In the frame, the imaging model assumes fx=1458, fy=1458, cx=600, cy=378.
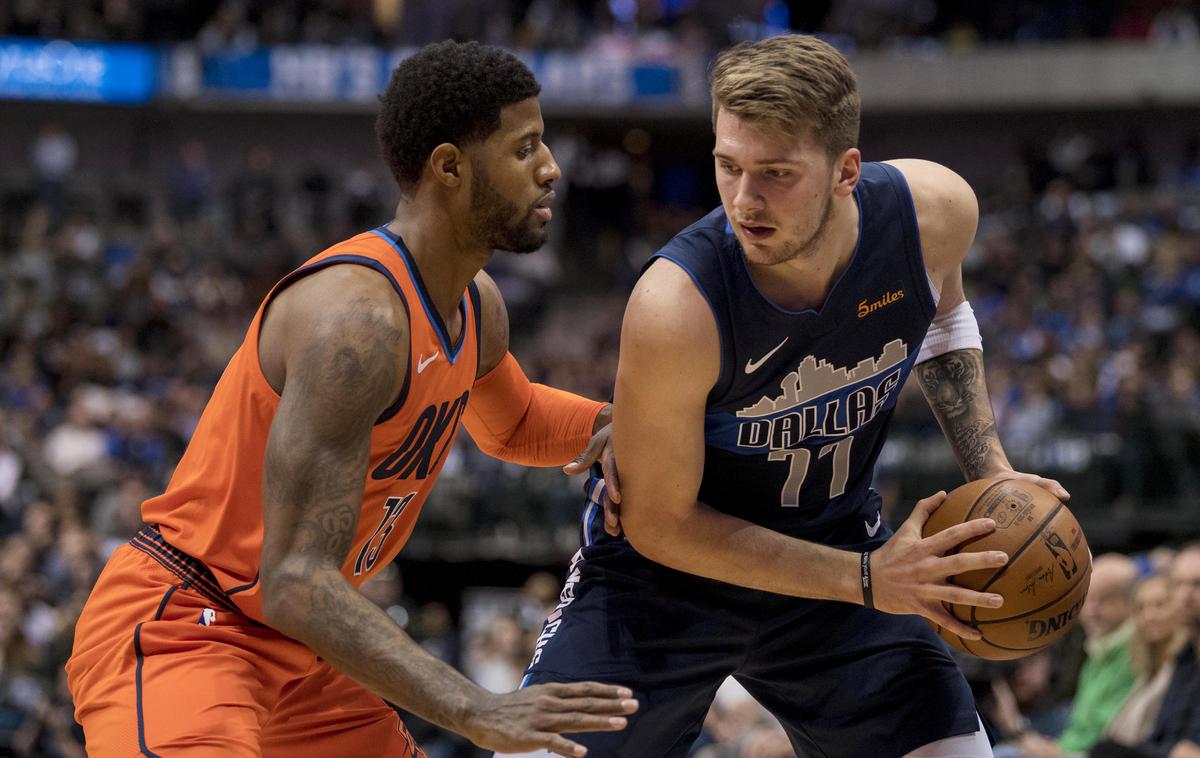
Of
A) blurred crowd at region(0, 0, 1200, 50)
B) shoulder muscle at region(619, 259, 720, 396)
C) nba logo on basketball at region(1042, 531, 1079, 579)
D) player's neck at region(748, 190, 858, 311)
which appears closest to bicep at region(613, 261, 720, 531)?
shoulder muscle at region(619, 259, 720, 396)

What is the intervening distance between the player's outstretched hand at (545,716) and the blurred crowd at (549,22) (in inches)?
794

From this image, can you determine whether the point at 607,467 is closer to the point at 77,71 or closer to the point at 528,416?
the point at 528,416

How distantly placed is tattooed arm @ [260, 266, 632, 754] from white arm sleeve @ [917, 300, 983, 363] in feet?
5.30

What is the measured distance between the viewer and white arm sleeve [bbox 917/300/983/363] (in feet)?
13.3

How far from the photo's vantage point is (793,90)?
10.6 ft

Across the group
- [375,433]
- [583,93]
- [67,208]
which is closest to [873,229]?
[375,433]

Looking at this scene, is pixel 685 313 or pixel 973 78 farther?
pixel 973 78

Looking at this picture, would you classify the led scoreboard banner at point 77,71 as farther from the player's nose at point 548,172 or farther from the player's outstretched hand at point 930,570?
the player's outstretched hand at point 930,570

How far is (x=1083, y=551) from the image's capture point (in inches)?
139

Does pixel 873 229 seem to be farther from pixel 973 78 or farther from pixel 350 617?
pixel 973 78

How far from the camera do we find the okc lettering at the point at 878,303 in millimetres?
3590

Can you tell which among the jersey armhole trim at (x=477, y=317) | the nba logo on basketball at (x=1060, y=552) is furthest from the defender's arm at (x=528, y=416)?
the nba logo on basketball at (x=1060, y=552)

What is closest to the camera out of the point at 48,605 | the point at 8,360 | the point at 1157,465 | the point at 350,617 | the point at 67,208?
the point at 350,617

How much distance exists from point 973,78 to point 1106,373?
10.4 m
